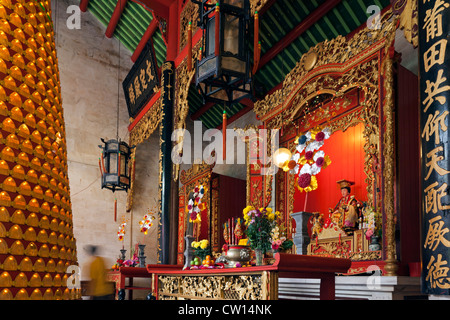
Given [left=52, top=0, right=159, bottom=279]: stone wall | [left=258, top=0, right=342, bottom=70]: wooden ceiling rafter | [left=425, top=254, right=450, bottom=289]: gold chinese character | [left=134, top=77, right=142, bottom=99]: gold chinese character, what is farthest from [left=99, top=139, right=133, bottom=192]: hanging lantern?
[left=425, top=254, right=450, bottom=289]: gold chinese character

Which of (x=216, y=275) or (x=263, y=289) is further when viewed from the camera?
(x=216, y=275)

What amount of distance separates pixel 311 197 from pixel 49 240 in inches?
194

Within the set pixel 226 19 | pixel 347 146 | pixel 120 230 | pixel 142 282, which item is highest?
pixel 226 19

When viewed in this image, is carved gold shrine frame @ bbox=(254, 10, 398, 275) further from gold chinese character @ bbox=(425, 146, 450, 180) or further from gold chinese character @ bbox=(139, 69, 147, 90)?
gold chinese character @ bbox=(139, 69, 147, 90)

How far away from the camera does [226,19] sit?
3.53 m

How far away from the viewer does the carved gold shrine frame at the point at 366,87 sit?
4059 mm

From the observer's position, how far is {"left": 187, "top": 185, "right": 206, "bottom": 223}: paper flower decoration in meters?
8.33

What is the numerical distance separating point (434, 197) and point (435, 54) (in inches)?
30.2

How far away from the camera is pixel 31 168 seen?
152cm

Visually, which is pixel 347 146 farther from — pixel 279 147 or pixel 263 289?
pixel 263 289

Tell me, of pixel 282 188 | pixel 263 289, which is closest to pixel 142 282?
pixel 282 188

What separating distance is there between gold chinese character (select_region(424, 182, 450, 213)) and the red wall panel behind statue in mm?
3048

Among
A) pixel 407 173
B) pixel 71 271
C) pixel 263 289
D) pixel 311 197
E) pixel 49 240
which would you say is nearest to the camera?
pixel 49 240

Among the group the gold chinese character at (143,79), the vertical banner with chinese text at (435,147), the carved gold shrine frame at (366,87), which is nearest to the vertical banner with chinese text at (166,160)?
the gold chinese character at (143,79)
